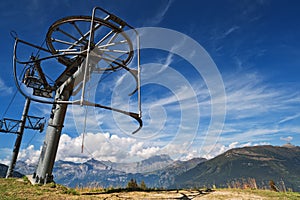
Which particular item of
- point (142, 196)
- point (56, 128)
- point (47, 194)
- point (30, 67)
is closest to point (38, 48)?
point (30, 67)

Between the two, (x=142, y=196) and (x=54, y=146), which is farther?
(x=54, y=146)

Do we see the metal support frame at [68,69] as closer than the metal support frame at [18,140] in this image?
Yes

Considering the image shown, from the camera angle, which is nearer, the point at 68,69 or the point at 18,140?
the point at 68,69

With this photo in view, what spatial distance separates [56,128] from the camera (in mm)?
16516

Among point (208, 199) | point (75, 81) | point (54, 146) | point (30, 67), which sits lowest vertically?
point (208, 199)

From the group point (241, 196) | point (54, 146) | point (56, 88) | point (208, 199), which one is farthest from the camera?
point (56, 88)

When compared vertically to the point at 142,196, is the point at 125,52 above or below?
above

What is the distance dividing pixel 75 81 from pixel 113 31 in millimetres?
5687

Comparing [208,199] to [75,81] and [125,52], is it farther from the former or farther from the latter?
[75,81]

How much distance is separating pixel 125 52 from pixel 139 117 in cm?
586

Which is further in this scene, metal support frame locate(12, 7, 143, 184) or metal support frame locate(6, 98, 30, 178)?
metal support frame locate(6, 98, 30, 178)

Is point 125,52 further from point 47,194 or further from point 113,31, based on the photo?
point 47,194

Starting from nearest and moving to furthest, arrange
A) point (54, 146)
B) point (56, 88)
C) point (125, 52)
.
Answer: point (125, 52), point (54, 146), point (56, 88)

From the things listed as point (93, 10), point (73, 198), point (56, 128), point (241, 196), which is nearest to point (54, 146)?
point (56, 128)
